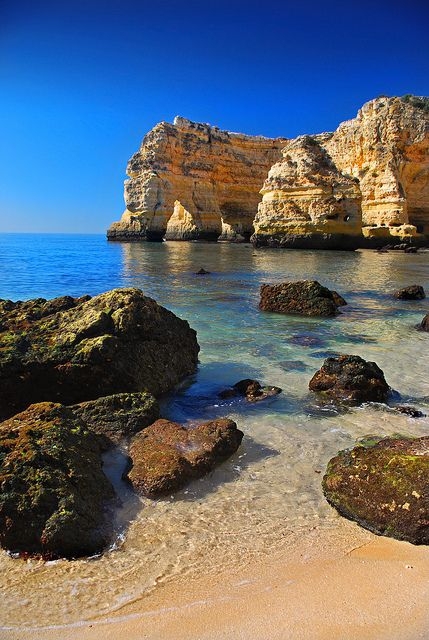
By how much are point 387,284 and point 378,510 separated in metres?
17.2

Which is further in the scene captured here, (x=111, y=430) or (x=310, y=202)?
(x=310, y=202)

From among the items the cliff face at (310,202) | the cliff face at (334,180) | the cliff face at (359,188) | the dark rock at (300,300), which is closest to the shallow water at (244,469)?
the dark rock at (300,300)

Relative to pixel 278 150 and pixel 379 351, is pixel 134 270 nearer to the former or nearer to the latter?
pixel 379 351

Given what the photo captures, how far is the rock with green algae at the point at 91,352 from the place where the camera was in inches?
225

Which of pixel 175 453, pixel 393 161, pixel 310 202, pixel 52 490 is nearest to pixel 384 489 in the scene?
pixel 175 453

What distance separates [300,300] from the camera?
12.7 m

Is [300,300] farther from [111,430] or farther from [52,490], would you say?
[52,490]

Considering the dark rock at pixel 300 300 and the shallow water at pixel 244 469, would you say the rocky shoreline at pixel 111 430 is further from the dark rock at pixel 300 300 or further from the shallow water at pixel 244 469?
the dark rock at pixel 300 300

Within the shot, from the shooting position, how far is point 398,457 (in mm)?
3918

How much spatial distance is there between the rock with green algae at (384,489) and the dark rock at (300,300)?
8212 mm

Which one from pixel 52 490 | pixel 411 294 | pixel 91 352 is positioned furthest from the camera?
pixel 411 294

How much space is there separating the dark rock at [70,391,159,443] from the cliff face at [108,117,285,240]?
5996 cm

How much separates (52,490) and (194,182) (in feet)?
216

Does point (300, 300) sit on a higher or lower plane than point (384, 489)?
higher
